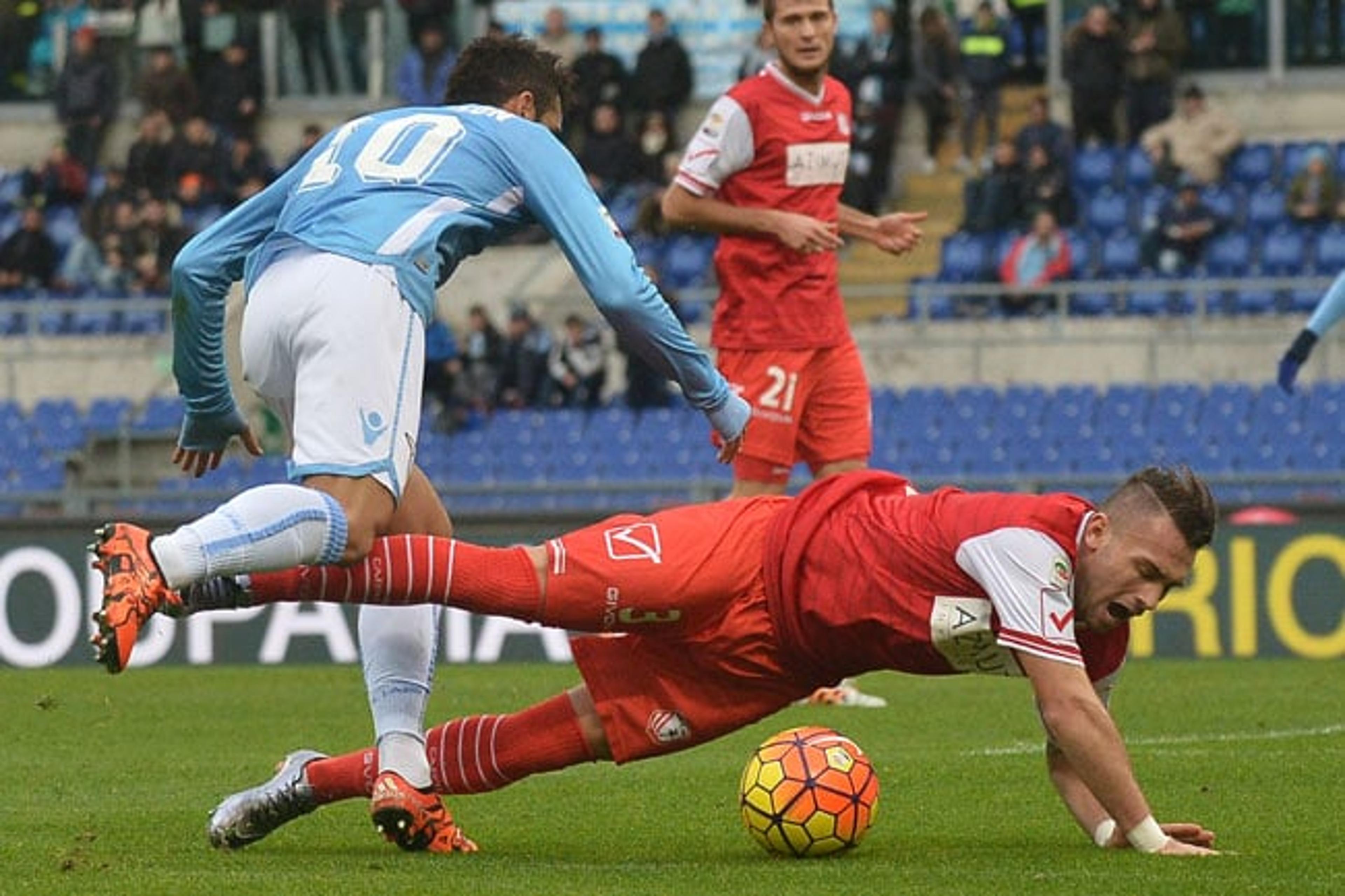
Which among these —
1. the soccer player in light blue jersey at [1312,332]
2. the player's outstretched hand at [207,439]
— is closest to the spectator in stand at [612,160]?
the soccer player in light blue jersey at [1312,332]

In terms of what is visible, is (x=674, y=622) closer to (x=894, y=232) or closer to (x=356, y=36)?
(x=894, y=232)

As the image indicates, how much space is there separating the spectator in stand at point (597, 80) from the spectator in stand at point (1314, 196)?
6096 millimetres

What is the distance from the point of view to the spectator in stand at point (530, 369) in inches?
882

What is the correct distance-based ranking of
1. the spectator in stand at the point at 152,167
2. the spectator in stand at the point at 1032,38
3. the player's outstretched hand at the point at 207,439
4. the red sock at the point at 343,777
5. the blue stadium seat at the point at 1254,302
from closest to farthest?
the red sock at the point at 343,777, the player's outstretched hand at the point at 207,439, the blue stadium seat at the point at 1254,302, the spectator in stand at the point at 1032,38, the spectator in stand at the point at 152,167

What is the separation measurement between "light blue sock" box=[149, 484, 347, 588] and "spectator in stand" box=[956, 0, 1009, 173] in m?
18.5

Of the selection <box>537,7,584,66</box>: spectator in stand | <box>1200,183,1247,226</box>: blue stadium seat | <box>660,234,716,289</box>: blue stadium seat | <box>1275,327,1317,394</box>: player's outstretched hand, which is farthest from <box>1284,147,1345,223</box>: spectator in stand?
<box>1275,327,1317,394</box>: player's outstretched hand

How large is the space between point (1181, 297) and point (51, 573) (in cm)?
1056

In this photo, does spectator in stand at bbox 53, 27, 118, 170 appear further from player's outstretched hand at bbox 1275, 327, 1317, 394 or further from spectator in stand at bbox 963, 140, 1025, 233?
player's outstretched hand at bbox 1275, 327, 1317, 394

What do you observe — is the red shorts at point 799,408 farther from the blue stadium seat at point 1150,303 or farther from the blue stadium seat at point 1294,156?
the blue stadium seat at point 1294,156

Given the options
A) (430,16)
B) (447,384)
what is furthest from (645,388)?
(430,16)

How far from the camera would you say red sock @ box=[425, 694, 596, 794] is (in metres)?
7.11

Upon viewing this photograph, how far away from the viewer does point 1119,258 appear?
75.3 feet

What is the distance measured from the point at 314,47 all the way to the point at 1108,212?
8482 millimetres

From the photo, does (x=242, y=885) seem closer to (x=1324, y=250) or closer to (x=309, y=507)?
(x=309, y=507)
